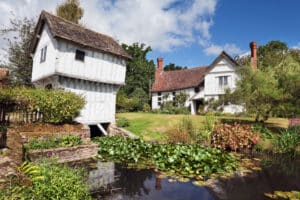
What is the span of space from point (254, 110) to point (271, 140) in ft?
9.91

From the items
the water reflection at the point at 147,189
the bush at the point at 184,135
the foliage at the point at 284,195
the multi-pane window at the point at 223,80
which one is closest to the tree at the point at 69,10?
the multi-pane window at the point at 223,80

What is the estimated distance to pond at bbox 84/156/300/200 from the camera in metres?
6.17

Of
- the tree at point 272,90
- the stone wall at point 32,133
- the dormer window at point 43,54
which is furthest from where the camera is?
the dormer window at point 43,54

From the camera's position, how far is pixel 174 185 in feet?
22.9

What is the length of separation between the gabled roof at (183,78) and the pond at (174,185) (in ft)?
67.0

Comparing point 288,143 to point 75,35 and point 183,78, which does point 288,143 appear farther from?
point 183,78

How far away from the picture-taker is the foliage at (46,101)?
1044 cm

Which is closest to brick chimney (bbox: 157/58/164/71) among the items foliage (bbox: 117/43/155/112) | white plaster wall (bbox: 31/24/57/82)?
foliage (bbox: 117/43/155/112)

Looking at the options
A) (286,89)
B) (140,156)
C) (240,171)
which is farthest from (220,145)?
(286,89)

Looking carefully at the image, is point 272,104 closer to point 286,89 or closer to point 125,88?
point 286,89

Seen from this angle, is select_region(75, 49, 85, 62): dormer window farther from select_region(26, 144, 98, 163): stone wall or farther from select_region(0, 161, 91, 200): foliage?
select_region(0, 161, 91, 200): foliage

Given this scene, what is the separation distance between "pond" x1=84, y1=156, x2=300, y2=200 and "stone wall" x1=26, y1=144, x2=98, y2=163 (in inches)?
56.9

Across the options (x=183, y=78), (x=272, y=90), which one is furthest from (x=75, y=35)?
(x=183, y=78)

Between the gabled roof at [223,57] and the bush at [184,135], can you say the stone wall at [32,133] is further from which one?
the gabled roof at [223,57]
